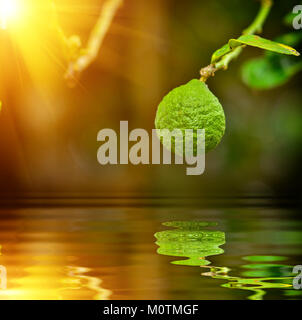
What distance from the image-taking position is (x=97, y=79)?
1.96 m

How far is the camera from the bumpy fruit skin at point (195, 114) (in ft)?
2.25

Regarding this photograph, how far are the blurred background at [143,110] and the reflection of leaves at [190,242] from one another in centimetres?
61

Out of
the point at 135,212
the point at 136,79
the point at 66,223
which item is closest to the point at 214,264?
the point at 66,223

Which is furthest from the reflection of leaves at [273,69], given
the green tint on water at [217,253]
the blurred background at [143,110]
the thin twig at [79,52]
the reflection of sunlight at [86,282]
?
the reflection of sunlight at [86,282]

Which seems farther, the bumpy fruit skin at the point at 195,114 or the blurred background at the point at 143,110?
the blurred background at the point at 143,110

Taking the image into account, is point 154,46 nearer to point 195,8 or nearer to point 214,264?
point 195,8

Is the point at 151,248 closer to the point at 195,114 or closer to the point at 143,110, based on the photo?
the point at 195,114

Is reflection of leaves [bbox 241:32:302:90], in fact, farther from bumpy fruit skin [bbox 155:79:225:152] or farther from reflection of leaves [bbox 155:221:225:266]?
bumpy fruit skin [bbox 155:79:225:152]

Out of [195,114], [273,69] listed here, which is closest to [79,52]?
[195,114]

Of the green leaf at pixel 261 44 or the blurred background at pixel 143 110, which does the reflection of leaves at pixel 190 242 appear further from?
the blurred background at pixel 143 110

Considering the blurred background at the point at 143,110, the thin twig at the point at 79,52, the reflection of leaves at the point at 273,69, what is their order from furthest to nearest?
the blurred background at the point at 143,110
the reflection of leaves at the point at 273,69
the thin twig at the point at 79,52

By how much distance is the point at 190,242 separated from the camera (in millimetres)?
1104

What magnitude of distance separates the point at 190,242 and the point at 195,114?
0.46 metres

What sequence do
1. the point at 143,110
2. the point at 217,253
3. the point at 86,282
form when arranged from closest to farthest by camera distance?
1. the point at 86,282
2. the point at 217,253
3. the point at 143,110
